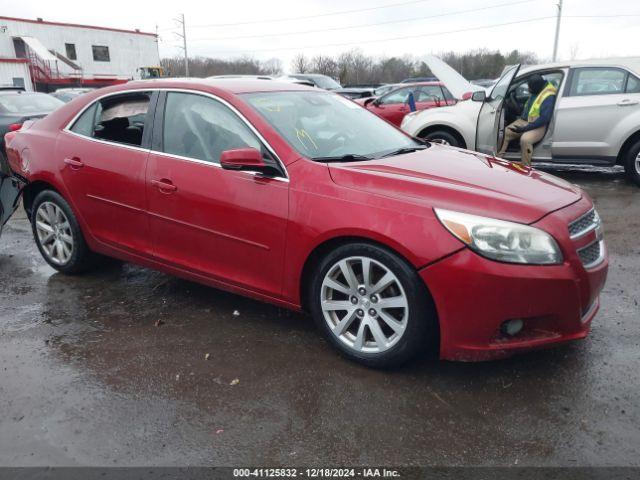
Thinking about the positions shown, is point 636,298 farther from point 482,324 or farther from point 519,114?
point 519,114

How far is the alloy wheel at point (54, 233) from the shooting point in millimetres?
4578

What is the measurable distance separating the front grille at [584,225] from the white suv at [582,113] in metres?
4.70

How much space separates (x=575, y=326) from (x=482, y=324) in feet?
1.72

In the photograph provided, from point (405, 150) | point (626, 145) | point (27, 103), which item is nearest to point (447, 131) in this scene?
point (626, 145)

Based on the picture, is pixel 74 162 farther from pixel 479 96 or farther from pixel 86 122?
pixel 479 96

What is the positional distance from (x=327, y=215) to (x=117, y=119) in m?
2.16

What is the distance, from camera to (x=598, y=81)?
25.2 feet

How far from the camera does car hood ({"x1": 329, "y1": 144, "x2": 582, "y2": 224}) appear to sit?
9.29ft

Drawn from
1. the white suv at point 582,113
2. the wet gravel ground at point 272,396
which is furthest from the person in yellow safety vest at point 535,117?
the wet gravel ground at point 272,396

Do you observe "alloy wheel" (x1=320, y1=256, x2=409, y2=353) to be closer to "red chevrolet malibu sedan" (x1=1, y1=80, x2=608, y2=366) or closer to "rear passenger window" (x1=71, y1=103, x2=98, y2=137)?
"red chevrolet malibu sedan" (x1=1, y1=80, x2=608, y2=366)

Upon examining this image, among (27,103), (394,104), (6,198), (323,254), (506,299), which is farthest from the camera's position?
(394,104)

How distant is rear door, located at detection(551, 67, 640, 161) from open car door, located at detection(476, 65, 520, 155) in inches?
34.7

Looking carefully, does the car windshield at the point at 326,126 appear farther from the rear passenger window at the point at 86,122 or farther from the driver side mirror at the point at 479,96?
the driver side mirror at the point at 479,96

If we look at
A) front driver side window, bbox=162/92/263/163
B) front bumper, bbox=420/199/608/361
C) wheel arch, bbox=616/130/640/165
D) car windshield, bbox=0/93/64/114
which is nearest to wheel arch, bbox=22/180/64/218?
front driver side window, bbox=162/92/263/163
